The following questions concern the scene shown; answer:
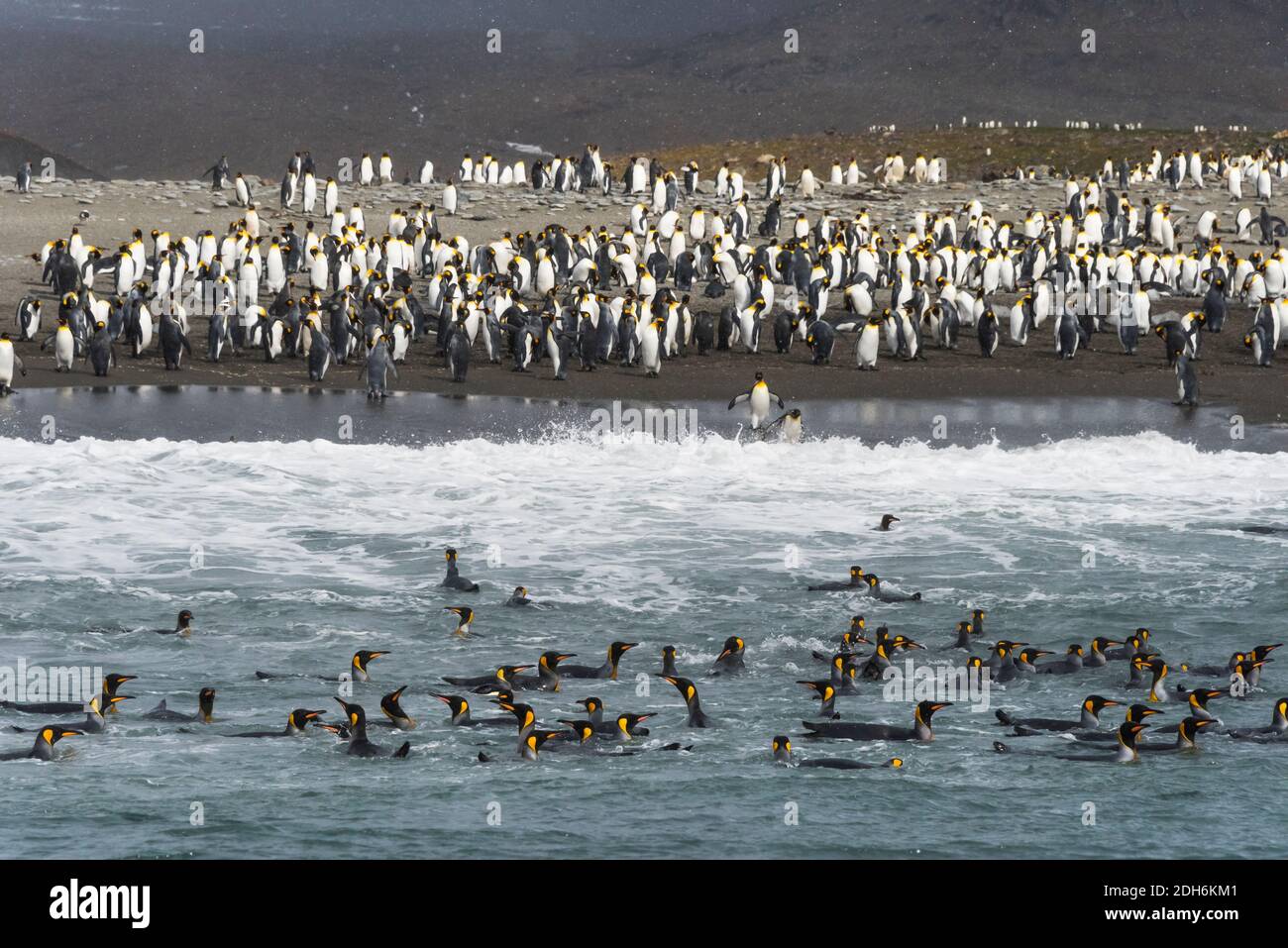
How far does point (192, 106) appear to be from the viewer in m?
87.4

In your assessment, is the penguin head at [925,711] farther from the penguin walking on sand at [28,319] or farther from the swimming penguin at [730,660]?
the penguin walking on sand at [28,319]

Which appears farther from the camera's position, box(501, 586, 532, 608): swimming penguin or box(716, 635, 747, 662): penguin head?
box(501, 586, 532, 608): swimming penguin

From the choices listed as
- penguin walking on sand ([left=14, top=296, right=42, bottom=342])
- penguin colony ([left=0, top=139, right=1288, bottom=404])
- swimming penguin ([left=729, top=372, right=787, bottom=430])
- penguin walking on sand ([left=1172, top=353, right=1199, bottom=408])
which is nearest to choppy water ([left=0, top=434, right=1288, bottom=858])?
swimming penguin ([left=729, top=372, right=787, bottom=430])

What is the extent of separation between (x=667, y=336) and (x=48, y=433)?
8.06m

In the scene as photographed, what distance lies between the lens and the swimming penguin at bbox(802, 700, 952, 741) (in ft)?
33.7

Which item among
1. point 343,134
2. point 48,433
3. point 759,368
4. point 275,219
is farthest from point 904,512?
point 343,134

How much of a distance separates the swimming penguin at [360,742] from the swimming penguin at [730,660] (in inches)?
97.4

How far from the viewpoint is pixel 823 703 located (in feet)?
35.1

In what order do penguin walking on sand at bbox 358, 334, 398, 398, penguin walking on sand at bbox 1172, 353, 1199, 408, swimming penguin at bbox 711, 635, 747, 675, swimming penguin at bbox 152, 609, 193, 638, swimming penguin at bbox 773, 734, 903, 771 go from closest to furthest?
swimming penguin at bbox 773, 734, 903, 771, swimming penguin at bbox 711, 635, 747, 675, swimming penguin at bbox 152, 609, 193, 638, penguin walking on sand at bbox 358, 334, 398, 398, penguin walking on sand at bbox 1172, 353, 1199, 408

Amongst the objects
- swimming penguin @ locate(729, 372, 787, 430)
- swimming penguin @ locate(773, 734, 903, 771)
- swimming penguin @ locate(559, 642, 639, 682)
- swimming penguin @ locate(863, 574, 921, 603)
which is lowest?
swimming penguin @ locate(773, 734, 903, 771)

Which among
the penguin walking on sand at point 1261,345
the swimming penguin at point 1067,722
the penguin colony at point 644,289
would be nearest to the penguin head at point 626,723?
the swimming penguin at point 1067,722

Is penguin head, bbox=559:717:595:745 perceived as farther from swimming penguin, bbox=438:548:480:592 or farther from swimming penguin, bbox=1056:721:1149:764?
swimming penguin, bbox=438:548:480:592

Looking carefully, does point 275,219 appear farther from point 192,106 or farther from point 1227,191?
point 192,106

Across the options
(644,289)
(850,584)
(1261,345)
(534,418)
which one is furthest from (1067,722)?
(644,289)
